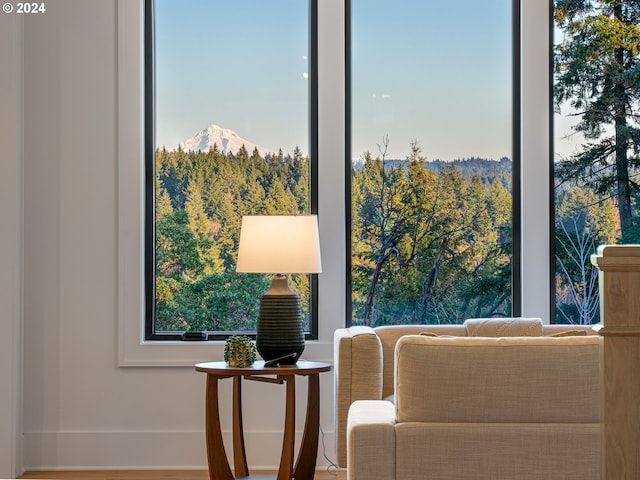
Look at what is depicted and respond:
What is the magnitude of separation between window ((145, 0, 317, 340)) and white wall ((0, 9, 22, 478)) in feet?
2.48

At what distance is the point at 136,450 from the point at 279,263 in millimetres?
1505

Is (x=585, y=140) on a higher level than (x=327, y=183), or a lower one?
higher

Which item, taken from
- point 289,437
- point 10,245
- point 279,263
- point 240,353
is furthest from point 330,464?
point 10,245

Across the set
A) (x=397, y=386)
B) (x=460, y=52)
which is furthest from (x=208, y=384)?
(x=460, y=52)

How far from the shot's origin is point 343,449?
3.74 m

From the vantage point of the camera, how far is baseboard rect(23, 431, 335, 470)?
4.68 metres

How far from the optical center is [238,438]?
4207mm

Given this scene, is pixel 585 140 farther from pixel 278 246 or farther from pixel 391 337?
pixel 278 246

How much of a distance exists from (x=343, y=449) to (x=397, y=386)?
4.96 ft

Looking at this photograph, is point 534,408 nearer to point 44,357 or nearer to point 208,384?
point 208,384

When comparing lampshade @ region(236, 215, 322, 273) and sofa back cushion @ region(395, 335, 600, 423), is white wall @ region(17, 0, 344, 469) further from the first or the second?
sofa back cushion @ region(395, 335, 600, 423)

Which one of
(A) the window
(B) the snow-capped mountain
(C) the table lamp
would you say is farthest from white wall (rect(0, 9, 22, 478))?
(C) the table lamp

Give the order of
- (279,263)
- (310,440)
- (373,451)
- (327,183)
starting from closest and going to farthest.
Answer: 1. (373,451)
2. (279,263)
3. (310,440)
4. (327,183)

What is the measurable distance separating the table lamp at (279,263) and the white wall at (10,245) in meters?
1.32
